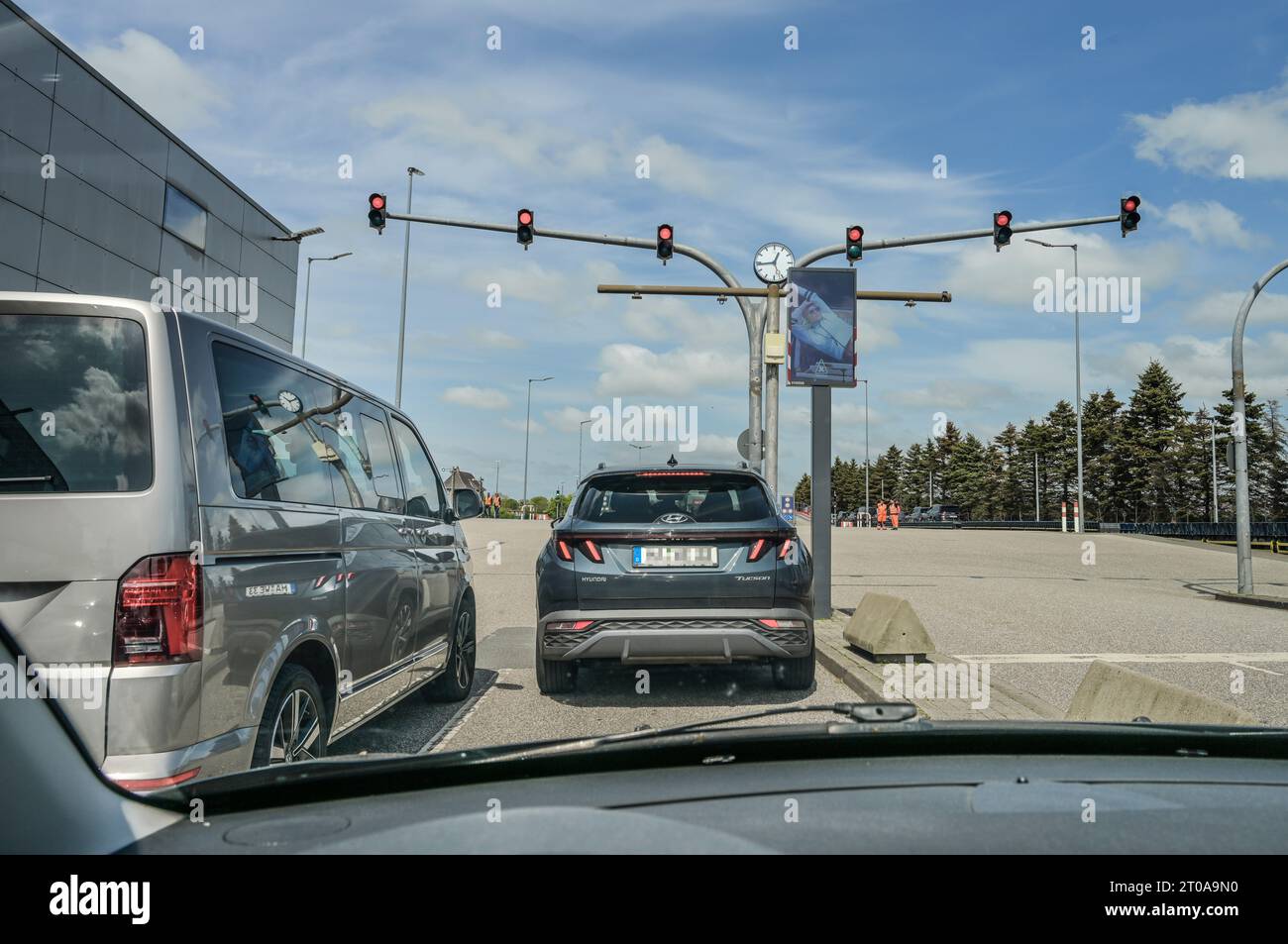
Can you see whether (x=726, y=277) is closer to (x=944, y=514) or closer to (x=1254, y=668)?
(x=1254, y=668)

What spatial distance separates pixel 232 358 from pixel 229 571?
867 millimetres

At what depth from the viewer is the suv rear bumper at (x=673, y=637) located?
21.0 ft

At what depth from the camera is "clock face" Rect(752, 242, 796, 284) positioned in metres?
15.6

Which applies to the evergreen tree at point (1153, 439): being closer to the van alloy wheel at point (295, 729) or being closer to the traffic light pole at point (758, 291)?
the traffic light pole at point (758, 291)

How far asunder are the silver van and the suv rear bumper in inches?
94.1

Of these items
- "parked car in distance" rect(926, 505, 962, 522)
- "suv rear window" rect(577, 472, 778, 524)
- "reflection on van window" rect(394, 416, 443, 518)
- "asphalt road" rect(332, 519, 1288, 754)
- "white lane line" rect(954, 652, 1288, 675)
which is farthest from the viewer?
"parked car in distance" rect(926, 505, 962, 522)

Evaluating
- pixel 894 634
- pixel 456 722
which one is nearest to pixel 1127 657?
pixel 894 634

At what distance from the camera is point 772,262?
51.3 ft

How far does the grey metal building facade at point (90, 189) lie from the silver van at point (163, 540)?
1354 cm

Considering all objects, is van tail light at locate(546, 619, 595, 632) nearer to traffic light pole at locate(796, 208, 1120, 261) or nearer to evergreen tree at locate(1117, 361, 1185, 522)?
traffic light pole at locate(796, 208, 1120, 261)

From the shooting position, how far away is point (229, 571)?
326 cm

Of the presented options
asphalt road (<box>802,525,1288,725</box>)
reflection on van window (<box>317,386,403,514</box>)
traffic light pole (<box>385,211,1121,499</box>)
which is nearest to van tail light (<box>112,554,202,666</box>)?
reflection on van window (<box>317,386,403,514</box>)

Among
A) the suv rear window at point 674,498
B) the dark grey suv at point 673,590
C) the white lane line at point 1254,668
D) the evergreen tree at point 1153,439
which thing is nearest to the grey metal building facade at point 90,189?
the suv rear window at point 674,498
